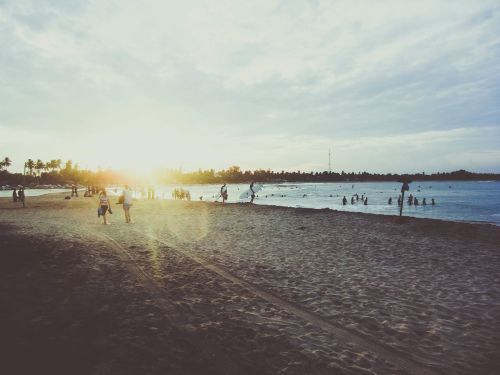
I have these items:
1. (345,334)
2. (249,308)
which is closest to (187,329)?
(249,308)

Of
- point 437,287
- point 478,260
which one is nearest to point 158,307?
point 437,287

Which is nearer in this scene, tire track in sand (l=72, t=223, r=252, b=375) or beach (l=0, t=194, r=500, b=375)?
tire track in sand (l=72, t=223, r=252, b=375)

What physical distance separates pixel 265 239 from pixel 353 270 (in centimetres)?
647

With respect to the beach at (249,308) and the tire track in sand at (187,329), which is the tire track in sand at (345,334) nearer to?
the beach at (249,308)

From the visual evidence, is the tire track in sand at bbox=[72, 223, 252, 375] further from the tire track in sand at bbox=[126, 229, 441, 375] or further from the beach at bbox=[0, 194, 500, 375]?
the tire track in sand at bbox=[126, 229, 441, 375]

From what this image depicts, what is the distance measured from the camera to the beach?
4930 mm

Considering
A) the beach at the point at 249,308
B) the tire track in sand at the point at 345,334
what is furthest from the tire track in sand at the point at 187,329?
the tire track in sand at the point at 345,334

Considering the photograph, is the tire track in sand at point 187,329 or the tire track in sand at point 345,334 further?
the tire track in sand at point 345,334

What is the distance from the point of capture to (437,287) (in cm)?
870

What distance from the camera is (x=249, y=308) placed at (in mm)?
7102

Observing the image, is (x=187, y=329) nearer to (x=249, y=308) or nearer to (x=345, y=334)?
(x=249, y=308)

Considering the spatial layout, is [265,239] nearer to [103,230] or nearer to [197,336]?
[103,230]

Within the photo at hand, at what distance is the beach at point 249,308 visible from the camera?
4.93m

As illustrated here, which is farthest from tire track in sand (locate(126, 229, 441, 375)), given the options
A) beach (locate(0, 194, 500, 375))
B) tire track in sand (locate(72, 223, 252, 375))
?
tire track in sand (locate(72, 223, 252, 375))
